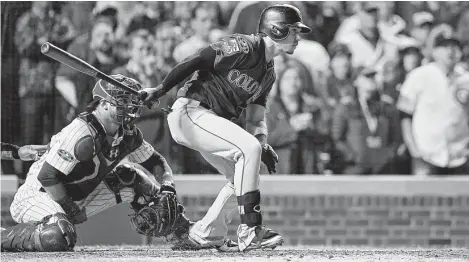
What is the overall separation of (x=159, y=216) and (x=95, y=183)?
0.47m

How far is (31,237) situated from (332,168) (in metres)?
3.43

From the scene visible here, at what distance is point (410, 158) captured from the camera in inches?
362

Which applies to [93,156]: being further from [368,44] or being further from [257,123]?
[368,44]

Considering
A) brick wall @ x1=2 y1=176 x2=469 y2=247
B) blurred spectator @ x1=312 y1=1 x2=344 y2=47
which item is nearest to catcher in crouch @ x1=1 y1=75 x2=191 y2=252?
brick wall @ x1=2 y1=176 x2=469 y2=247

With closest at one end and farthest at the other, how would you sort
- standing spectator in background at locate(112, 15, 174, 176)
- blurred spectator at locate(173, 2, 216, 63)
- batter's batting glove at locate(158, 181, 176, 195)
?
batter's batting glove at locate(158, 181, 176, 195), standing spectator in background at locate(112, 15, 174, 176), blurred spectator at locate(173, 2, 216, 63)

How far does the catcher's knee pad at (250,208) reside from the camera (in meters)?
5.86

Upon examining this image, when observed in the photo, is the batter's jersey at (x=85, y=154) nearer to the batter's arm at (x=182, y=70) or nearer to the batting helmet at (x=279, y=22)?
the batter's arm at (x=182, y=70)

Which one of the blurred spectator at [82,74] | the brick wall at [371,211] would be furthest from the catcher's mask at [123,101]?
the brick wall at [371,211]

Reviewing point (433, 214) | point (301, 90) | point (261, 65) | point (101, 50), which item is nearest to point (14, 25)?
point (101, 50)

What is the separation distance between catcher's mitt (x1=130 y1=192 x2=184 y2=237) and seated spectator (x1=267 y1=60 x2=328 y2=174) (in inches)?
86.8

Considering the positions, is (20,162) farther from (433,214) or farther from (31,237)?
(433,214)

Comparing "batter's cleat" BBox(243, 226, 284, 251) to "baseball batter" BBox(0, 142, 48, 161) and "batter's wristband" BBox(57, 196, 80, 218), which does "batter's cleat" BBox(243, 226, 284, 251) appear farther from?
"baseball batter" BBox(0, 142, 48, 161)

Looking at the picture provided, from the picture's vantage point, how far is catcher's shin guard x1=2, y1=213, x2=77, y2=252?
20.6ft

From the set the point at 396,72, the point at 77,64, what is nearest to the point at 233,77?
the point at 77,64
